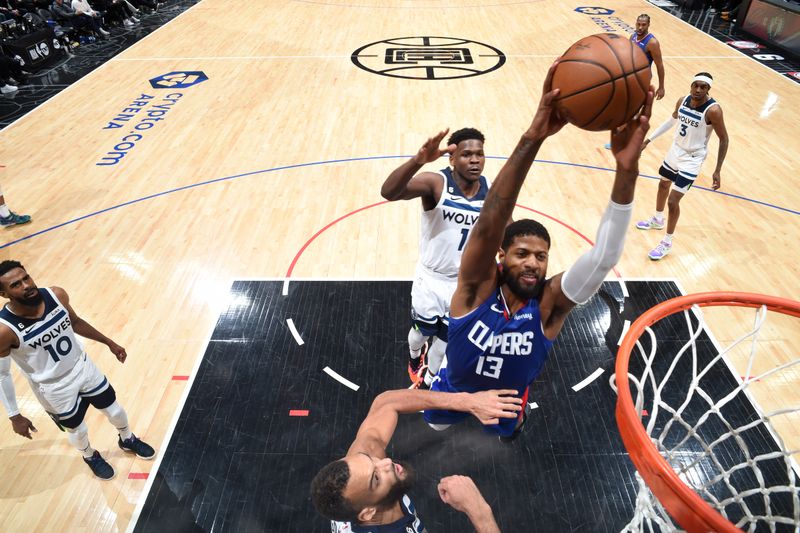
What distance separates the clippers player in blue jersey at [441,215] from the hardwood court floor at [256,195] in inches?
64.7

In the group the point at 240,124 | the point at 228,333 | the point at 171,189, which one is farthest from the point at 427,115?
the point at 228,333

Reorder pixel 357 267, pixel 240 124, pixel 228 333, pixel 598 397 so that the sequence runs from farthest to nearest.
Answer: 1. pixel 240 124
2. pixel 357 267
3. pixel 228 333
4. pixel 598 397

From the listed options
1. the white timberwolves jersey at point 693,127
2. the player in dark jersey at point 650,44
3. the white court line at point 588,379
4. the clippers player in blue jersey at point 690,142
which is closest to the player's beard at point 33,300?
the white court line at point 588,379

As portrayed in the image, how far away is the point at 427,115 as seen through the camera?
29.9 feet

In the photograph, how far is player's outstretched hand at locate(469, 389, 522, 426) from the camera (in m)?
2.05

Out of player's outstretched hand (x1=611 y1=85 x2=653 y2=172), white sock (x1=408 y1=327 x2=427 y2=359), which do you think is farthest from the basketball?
white sock (x1=408 y1=327 x2=427 y2=359)

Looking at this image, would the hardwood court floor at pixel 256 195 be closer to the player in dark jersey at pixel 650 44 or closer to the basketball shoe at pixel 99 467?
the basketball shoe at pixel 99 467

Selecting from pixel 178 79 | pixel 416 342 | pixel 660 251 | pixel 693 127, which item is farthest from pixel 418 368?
pixel 178 79

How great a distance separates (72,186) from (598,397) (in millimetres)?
7086

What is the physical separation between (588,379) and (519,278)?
2378 millimetres

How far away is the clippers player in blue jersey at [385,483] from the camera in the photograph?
1.99m

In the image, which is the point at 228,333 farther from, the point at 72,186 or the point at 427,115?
the point at 427,115

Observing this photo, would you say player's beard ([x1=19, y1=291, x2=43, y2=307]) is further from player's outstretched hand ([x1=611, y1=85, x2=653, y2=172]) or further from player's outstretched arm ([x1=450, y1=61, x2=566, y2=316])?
player's outstretched hand ([x1=611, y1=85, x2=653, y2=172])

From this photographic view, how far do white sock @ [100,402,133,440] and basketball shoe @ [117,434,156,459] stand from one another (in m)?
0.04
